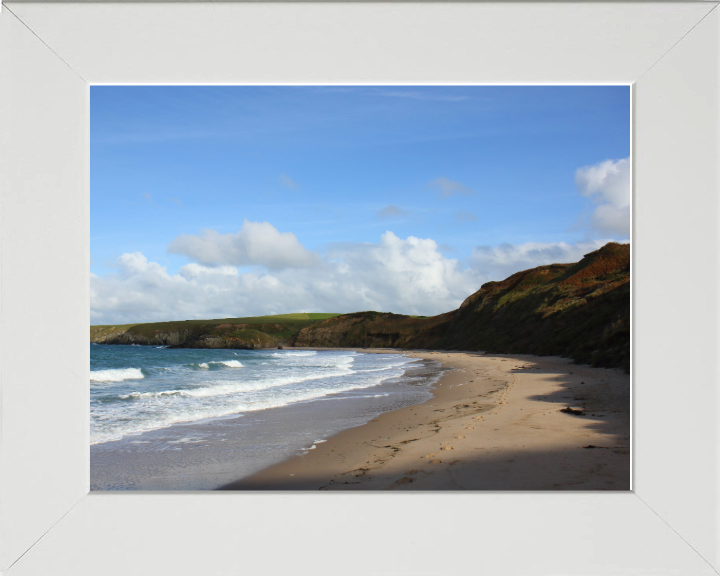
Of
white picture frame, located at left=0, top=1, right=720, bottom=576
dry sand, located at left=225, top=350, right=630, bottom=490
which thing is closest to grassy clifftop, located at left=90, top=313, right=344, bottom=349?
dry sand, located at left=225, top=350, right=630, bottom=490

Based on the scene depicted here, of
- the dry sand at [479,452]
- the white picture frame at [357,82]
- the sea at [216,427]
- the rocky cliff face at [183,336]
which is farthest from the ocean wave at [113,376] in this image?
the rocky cliff face at [183,336]

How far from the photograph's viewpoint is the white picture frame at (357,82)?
2.28m

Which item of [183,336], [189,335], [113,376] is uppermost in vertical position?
[113,376]

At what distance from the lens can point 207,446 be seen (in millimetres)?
5129

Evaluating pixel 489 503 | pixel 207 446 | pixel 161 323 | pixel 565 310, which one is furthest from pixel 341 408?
pixel 161 323

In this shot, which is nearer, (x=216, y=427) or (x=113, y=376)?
(x=216, y=427)

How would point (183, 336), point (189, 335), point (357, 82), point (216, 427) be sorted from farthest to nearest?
point (183, 336) → point (189, 335) → point (216, 427) → point (357, 82)

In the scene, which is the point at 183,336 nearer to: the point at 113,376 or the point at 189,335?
the point at 189,335

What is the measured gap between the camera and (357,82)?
2.87 m

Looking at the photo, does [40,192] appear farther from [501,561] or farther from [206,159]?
[206,159]

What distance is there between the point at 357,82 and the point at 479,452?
3.18m

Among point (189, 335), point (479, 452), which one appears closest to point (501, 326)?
point (479, 452)

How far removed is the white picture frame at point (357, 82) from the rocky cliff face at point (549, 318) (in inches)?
357

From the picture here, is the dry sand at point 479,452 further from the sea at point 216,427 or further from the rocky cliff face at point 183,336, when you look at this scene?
the rocky cliff face at point 183,336
